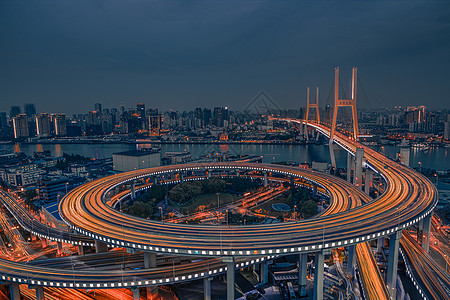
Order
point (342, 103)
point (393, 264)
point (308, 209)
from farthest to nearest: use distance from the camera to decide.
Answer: point (342, 103) < point (308, 209) < point (393, 264)

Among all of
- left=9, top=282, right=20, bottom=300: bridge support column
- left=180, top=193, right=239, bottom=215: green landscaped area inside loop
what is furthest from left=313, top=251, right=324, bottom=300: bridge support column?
left=9, top=282, right=20, bottom=300: bridge support column

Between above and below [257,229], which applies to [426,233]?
below

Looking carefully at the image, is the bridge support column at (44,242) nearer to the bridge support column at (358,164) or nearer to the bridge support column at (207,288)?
the bridge support column at (207,288)

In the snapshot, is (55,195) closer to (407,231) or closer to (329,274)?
(329,274)

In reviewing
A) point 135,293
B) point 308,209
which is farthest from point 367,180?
point 135,293

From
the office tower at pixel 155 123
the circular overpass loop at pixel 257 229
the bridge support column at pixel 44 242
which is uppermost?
the office tower at pixel 155 123

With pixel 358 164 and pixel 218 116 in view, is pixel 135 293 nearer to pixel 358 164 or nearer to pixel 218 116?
pixel 358 164

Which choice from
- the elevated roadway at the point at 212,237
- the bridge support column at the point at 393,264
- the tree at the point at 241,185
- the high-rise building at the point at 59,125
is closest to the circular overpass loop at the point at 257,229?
the elevated roadway at the point at 212,237
